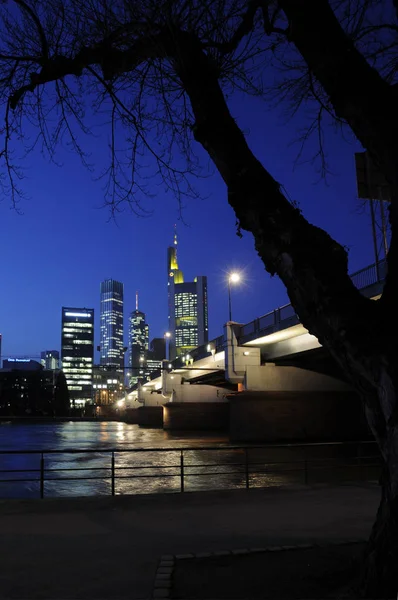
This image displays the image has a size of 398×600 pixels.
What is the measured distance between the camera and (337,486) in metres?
13.1

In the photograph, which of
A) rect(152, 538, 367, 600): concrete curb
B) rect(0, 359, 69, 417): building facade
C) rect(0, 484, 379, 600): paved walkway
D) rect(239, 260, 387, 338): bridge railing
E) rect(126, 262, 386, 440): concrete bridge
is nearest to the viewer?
rect(152, 538, 367, 600): concrete curb

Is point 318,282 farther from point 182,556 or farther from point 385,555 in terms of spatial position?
point 182,556

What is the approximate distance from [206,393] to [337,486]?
62226 millimetres

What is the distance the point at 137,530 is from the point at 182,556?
2.05 m

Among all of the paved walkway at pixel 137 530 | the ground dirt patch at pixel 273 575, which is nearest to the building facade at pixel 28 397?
the paved walkway at pixel 137 530

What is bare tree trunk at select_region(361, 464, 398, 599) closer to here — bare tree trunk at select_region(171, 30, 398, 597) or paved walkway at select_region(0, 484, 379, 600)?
bare tree trunk at select_region(171, 30, 398, 597)

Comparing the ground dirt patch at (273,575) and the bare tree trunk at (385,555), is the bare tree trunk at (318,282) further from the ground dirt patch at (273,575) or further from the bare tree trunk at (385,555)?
the ground dirt patch at (273,575)

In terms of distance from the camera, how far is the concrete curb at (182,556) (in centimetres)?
522

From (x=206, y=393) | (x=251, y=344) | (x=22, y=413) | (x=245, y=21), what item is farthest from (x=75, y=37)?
(x=22, y=413)

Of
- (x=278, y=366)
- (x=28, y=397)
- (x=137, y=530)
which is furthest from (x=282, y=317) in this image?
(x=28, y=397)

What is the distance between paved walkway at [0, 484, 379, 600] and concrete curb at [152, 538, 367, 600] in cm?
13

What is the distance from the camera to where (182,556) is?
6.40 meters

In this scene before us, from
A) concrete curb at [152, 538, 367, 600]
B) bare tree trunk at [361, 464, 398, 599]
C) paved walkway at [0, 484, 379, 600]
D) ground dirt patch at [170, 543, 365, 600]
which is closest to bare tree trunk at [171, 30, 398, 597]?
bare tree trunk at [361, 464, 398, 599]

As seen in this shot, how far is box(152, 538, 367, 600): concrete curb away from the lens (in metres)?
5.22
